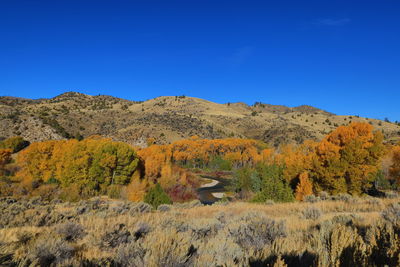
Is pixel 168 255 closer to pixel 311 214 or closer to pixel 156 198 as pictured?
pixel 311 214

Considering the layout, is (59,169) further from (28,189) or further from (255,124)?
(255,124)

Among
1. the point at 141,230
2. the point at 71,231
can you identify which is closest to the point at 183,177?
the point at 141,230

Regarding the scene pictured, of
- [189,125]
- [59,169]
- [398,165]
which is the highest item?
[189,125]

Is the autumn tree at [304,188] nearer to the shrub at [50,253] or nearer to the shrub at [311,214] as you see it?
the shrub at [311,214]

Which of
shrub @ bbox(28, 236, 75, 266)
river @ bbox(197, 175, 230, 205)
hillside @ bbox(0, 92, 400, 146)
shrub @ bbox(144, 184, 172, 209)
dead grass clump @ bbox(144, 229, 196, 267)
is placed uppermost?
hillside @ bbox(0, 92, 400, 146)

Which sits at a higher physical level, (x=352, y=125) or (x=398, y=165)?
(x=352, y=125)

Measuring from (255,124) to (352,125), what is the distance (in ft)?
437

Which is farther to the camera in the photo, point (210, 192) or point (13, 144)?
point (13, 144)

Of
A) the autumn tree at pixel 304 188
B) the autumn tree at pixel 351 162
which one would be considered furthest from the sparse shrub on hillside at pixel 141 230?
the autumn tree at pixel 351 162

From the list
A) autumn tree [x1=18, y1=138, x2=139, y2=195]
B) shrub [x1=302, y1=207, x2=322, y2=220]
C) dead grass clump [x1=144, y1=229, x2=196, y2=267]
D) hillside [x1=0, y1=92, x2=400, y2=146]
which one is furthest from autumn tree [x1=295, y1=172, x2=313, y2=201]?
hillside [x1=0, y1=92, x2=400, y2=146]

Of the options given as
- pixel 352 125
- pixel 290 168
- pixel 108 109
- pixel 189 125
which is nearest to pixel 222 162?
pixel 189 125

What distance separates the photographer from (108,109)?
541ft

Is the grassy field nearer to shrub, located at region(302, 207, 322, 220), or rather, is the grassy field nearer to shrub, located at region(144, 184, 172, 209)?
shrub, located at region(302, 207, 322, 220)

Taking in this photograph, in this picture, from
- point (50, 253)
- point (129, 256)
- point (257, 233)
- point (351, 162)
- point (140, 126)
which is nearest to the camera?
point (129, 256)
